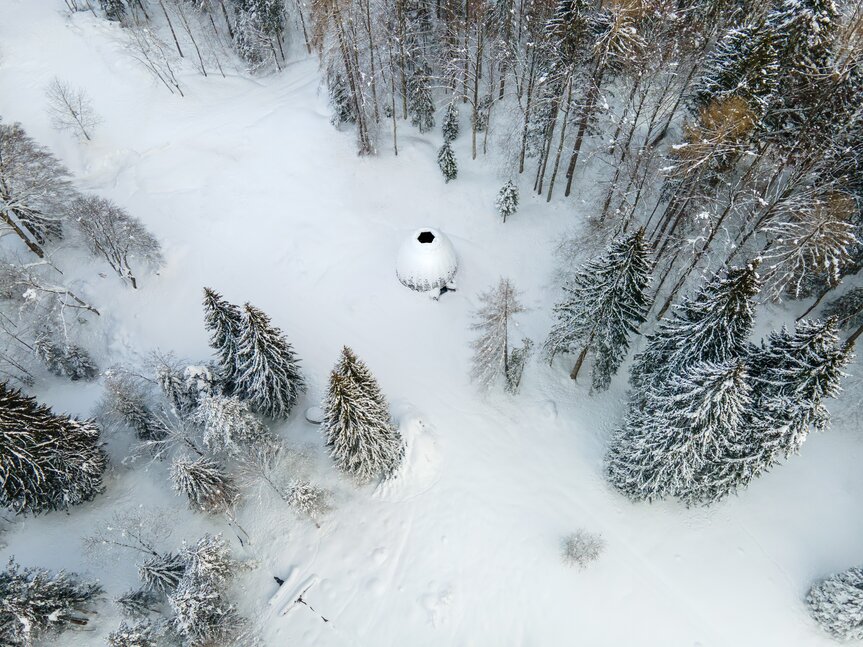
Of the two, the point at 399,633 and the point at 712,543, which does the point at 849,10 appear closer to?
the point at 712,543

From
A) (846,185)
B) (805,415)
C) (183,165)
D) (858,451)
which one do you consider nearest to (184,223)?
(183,165)

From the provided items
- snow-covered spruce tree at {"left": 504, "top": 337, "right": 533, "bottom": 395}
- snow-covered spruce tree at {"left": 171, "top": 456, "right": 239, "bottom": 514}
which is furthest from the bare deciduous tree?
snow-covered spruce tree at {"left": 504, "top": 337, "right": 533, "bottom": 395}

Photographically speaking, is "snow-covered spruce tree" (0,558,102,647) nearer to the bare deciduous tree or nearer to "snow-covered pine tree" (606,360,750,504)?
"snow-covered pine tree" (606,360,750,504)

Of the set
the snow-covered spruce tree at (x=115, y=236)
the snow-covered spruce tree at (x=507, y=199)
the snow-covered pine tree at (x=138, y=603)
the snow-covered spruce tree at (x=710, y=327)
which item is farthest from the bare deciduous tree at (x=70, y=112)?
the snow-covered spruce tree at (x=710, y=327)

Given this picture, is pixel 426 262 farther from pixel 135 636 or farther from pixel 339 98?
pixel 135 636

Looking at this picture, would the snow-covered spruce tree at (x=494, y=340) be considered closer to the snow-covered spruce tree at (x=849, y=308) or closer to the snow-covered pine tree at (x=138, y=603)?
the snow-covered pine tree at (x=138, y=603)

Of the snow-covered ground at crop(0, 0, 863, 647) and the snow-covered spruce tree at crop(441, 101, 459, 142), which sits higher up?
the snow-covered spruce tree at crop(441, 101, 459, 142)
